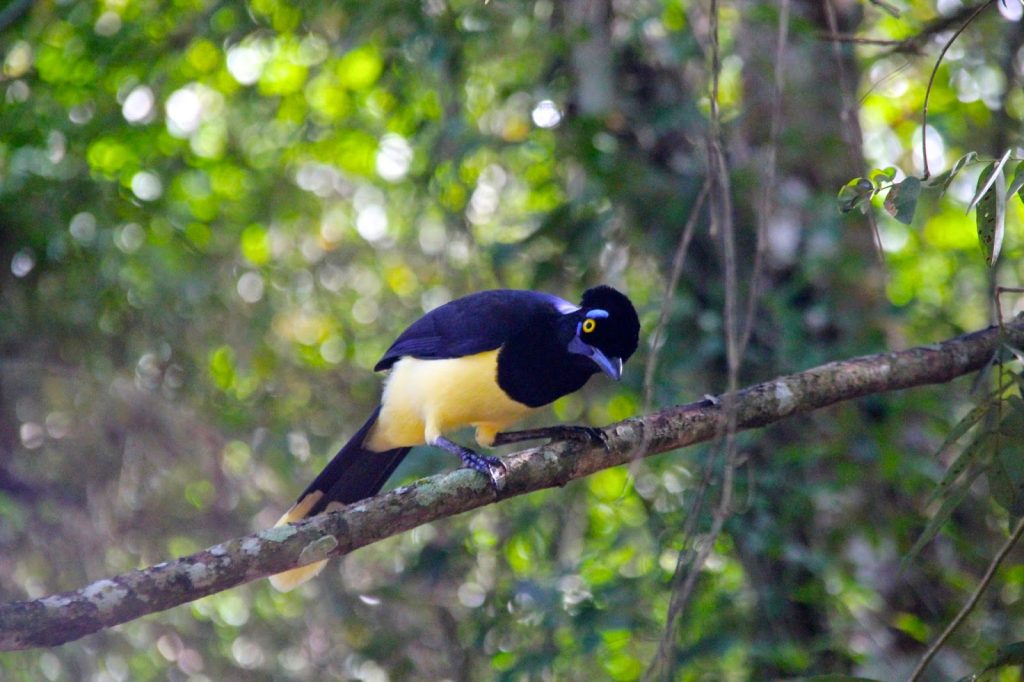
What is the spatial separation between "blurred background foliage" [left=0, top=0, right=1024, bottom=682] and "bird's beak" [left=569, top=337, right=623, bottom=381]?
876 mm

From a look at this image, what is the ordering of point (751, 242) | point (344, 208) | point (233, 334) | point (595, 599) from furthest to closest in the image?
1. point (344, 208)
2. point (233, 334)
3. point (751, 242)
4. point (595, 599)

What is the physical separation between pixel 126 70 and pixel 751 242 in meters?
3.49

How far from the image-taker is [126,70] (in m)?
5.80

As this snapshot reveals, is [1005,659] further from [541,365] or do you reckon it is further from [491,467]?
[541,365]

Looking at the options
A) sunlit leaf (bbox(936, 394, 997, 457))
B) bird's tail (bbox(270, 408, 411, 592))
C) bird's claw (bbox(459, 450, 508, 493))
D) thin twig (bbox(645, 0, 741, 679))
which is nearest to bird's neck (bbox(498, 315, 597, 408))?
bird's claw (bbox(459, 450, 508, 493))

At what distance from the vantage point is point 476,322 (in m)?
4.15

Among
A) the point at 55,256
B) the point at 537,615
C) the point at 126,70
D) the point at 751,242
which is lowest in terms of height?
the point at 537,615

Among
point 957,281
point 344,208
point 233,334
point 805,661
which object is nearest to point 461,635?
point 805,661

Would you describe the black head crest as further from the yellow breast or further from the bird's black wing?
the yellow breast

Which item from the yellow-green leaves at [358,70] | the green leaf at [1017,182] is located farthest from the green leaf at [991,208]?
the yellow-green leaves at [358,70]

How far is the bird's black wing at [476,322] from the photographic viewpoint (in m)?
4.06

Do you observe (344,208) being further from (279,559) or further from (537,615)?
(279,559)

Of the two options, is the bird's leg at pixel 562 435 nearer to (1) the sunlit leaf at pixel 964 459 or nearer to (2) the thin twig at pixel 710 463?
(2) the thin twig at pixel 710 463

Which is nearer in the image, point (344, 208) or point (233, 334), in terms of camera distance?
point (233, 334)
